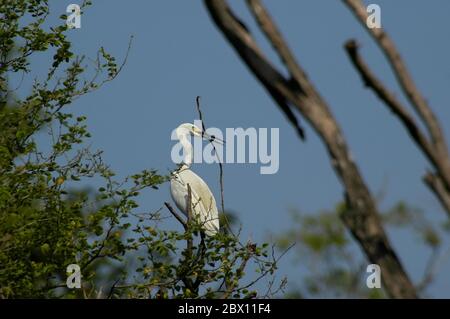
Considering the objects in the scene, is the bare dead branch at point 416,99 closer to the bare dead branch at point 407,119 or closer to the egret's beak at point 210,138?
the bare dead branch at point 407,119

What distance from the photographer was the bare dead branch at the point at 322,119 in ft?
10.3

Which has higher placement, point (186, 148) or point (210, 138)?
point (186, 148)

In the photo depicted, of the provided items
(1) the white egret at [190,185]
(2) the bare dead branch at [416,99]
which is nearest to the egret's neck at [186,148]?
(1) the white egret at [190,185]

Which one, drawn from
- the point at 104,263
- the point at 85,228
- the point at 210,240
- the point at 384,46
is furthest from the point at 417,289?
the point at 104,263

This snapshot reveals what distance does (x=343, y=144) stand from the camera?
3193 mm

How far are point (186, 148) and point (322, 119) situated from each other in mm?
10166

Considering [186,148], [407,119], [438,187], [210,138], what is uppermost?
[186,148]

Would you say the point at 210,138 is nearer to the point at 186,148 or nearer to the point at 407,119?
the point at 186,148

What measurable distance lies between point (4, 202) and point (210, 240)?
72.8 inches

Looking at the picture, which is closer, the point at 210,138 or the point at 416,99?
the point at 416,99

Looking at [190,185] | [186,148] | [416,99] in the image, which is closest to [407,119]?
[416,99]

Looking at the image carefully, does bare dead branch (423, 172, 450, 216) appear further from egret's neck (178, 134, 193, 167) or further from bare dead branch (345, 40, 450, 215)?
egret's neck (178, 134, 193, 167)

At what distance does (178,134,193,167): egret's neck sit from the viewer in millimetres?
13180

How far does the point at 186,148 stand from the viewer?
43.8ft
